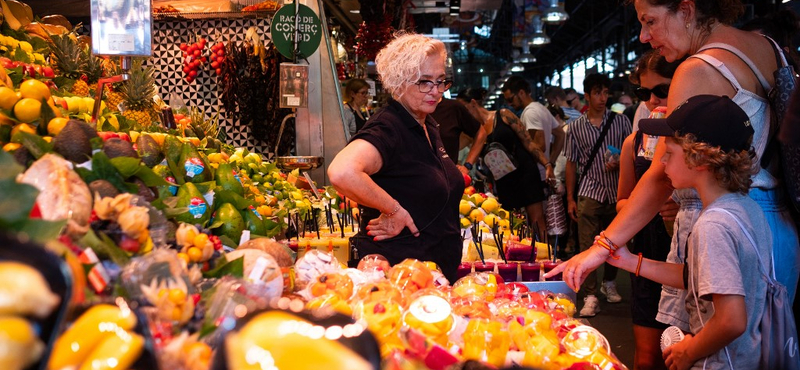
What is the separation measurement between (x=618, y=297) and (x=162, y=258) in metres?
5.76

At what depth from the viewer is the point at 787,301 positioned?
228 cm

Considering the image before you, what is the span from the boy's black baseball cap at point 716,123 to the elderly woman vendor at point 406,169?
1.05 meters

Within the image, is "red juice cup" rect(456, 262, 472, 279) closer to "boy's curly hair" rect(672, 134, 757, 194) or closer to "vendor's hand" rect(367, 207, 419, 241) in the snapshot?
"vendor's hand" rect(367, 207, 419, 241)

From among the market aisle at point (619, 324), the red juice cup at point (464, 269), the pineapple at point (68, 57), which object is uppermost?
the pineapple at point (68, 57)

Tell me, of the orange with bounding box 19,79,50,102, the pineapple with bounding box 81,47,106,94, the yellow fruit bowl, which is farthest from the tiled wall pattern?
the orange with bounding box 19,79,50,102

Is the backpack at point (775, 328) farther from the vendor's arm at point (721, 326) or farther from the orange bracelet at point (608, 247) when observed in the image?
the orange bracelet at point (608, 247)

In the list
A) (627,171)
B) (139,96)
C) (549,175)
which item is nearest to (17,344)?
(627,171)

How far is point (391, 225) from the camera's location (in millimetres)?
2955


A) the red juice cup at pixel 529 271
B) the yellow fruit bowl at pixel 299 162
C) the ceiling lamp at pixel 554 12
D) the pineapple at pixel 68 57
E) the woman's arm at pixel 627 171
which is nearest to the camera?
the red juice cup at pixel 529 271

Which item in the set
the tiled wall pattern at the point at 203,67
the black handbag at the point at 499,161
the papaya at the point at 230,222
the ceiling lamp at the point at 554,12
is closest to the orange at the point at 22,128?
the papaya at the point at 230,222

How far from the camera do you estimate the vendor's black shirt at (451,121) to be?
20.6 feet

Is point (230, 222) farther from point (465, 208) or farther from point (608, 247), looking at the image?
point (465, 208)

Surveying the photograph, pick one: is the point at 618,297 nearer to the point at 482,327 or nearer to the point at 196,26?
the point at 196,26

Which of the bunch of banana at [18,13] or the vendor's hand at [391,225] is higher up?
the bunch of banana at [18,13]
